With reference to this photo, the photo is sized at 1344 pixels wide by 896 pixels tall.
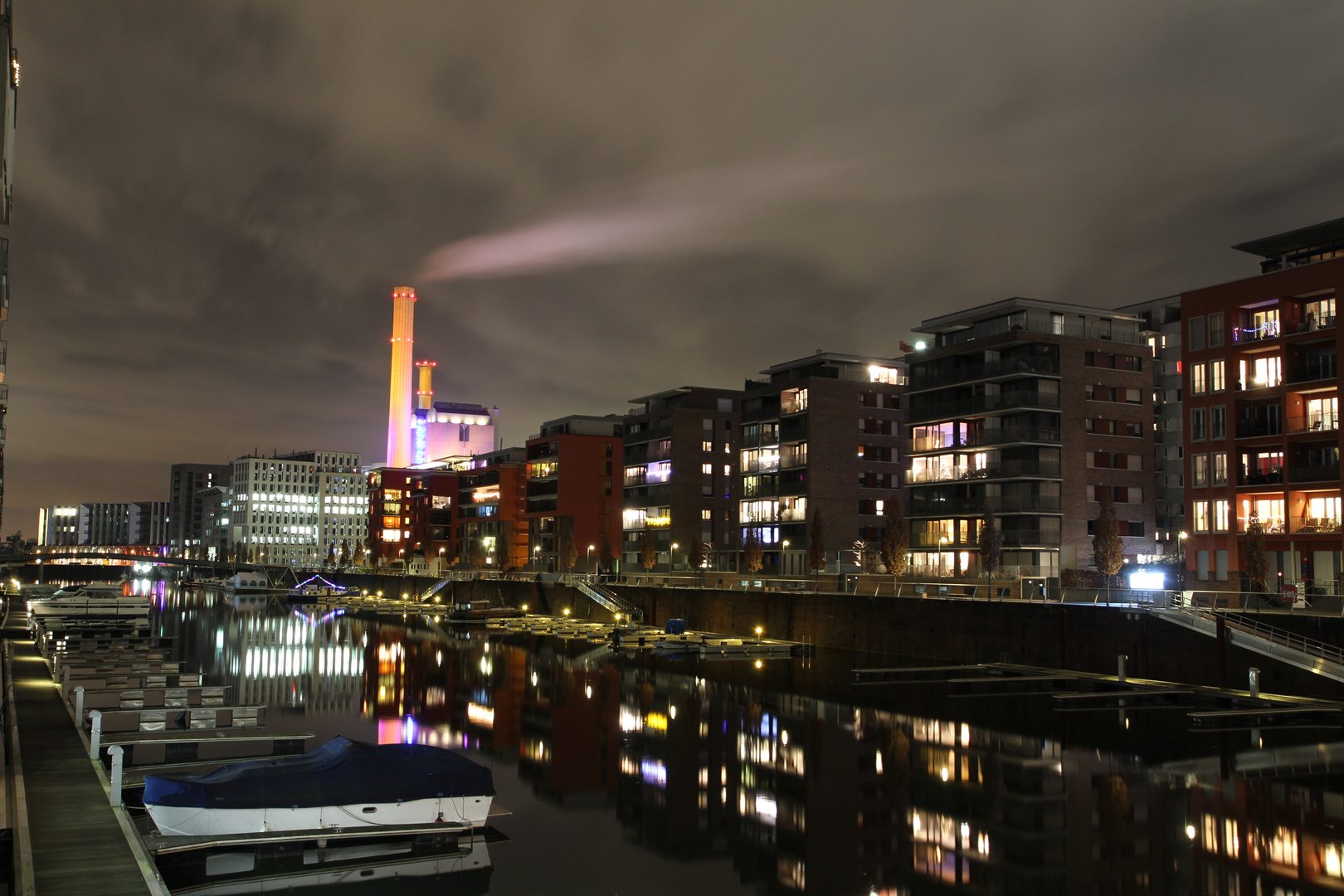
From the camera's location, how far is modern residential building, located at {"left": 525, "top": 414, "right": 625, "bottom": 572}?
426 feet

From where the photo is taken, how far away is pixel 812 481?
96.3m

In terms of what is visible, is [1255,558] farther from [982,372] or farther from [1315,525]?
[982,372]

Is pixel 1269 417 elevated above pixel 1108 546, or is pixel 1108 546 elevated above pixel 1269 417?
pixel 1269 417

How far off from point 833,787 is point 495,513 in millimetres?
123791

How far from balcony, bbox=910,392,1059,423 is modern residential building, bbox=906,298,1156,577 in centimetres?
9

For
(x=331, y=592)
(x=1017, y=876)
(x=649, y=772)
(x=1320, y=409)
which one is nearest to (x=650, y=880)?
(x=1017, y=876)

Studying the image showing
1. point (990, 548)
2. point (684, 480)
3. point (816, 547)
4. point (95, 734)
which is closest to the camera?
point (95, 734)

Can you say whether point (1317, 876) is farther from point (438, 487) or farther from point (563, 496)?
point (438, 487)

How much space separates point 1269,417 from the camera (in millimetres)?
59969

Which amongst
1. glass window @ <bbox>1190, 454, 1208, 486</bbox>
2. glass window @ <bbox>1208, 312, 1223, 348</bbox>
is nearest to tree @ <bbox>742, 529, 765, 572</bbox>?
glass window @ <bbox>1190, 454, 1208, 486</bbox>

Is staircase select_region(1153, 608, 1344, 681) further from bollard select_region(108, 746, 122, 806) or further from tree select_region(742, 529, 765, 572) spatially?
tree select_region(742, 529, 765, 572)

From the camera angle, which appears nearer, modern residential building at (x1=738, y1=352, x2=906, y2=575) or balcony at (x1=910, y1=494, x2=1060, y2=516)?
balcony at (x1=910, y1=494, x2=1060, y2=516)

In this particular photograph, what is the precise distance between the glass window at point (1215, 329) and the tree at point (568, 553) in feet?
250

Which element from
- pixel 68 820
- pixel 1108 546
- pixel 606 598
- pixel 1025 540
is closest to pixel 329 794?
pixel 68 820
